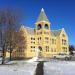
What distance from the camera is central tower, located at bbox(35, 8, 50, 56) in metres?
75.4

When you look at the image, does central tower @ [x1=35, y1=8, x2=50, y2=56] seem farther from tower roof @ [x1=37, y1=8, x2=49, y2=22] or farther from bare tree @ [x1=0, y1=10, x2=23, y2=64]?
bare tree @ [x1=0, y1=10, x2=23, y2=64]

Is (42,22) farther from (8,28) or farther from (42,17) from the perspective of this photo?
(8,28)

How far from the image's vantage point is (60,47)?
80.6 m

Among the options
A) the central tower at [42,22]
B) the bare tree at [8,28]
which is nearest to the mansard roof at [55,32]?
the central tower at [42,22]

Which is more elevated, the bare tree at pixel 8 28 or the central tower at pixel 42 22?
the central tower at pixel 42 22

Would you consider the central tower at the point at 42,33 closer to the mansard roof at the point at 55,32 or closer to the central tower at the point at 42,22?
the central tower at the point at 42,22

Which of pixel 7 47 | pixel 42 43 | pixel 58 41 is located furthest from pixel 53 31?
pixel 7 47

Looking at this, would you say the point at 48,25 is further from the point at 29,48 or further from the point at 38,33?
the point at 29,48

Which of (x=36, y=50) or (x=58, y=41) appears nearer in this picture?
(x=36, y=50)

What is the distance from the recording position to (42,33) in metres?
75.5

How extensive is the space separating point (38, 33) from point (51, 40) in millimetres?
5230

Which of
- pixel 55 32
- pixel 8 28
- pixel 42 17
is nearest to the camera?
pixel 8 28

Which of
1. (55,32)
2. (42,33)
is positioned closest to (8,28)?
(42,33)

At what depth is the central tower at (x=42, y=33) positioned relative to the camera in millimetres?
75375
